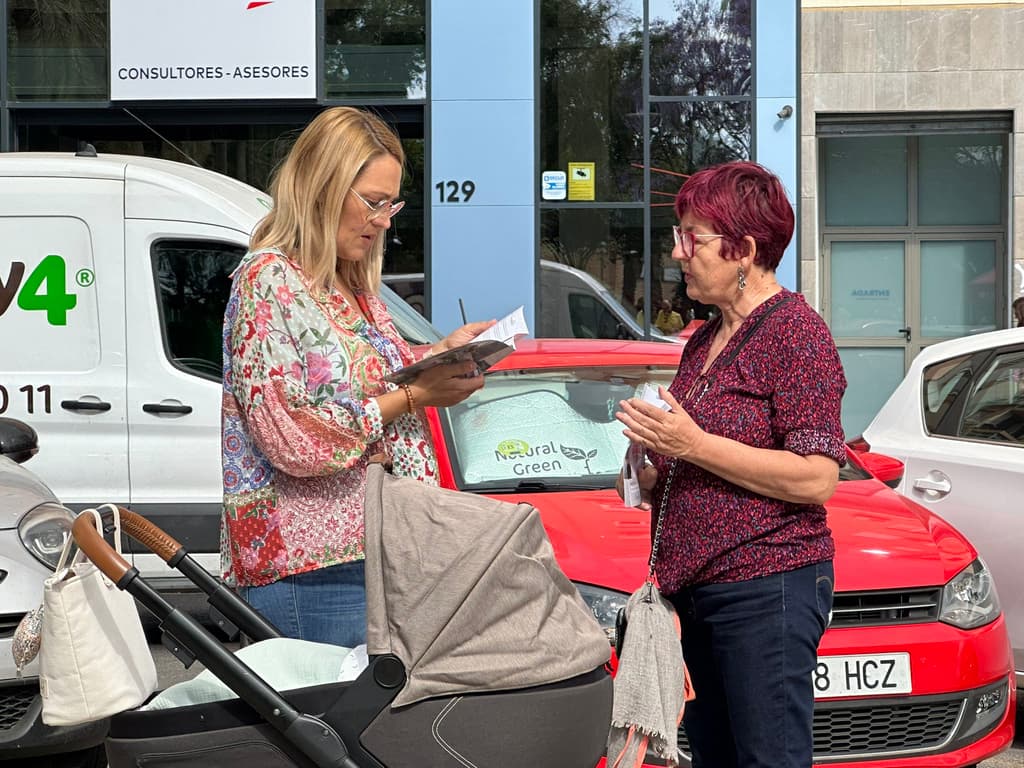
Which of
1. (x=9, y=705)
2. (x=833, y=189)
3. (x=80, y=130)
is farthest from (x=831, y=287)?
(x=9, y=705)

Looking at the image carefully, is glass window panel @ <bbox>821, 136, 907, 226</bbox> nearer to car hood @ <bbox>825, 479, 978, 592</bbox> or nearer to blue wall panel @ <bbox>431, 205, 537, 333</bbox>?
blue wall panel @ <bbox>431, 205, 537, 333</bbox>

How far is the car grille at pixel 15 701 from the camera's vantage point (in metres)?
4.06

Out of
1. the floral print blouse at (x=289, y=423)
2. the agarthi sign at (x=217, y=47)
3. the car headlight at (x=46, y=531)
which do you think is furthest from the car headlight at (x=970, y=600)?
the agarthi sign at (x=217, y=47)

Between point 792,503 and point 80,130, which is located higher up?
point 80,130

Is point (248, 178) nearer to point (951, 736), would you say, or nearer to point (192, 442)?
point (192, 442)

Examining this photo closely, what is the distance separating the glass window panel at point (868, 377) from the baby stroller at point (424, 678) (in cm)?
1326

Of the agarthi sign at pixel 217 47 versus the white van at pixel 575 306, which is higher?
the agarthi sign at pixel 217 47

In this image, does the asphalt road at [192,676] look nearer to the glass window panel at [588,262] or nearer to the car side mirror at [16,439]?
the car side mirror at [16,439]

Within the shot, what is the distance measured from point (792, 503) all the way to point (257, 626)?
1.08m

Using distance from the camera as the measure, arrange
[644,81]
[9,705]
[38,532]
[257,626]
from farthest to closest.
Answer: [644,81] → [38,532] → [9,705] → [257,626]

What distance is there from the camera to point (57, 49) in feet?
47.3

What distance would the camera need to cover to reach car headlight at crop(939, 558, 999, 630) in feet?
14.5

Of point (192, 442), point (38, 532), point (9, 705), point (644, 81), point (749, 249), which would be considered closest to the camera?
point (749, 249)

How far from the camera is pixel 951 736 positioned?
4.30 m
